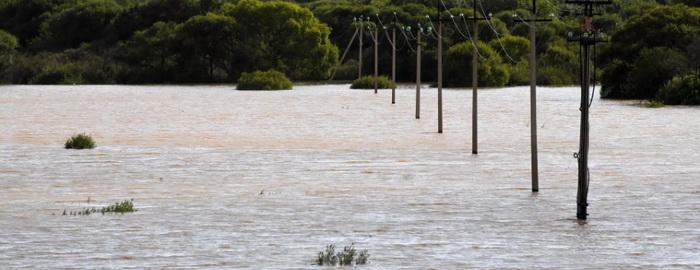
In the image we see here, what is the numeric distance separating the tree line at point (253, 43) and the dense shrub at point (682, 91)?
15.2m

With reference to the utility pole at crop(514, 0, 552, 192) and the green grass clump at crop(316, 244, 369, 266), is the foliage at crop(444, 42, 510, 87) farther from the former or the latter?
the green grass clump at crop(316, 244, 369, 266)

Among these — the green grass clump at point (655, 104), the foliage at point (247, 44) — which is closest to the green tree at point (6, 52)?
the foliage at point (247, 44)

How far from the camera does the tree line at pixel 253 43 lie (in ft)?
310

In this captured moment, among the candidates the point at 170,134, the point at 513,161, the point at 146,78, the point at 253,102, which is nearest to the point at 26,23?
the point at 146,78

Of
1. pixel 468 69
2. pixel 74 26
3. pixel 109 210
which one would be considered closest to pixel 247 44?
pixel 468 69

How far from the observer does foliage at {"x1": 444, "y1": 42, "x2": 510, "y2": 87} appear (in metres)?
86.1

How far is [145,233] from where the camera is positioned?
16.0 m

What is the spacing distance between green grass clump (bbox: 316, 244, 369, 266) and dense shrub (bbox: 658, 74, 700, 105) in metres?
43.4

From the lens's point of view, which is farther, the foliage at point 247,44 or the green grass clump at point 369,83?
the foliage at point 247,44

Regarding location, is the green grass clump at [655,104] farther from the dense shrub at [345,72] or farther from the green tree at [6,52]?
the green tree at [6,52]

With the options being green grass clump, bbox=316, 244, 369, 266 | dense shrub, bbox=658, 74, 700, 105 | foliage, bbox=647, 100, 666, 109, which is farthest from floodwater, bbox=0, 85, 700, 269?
dense shrub, bbox=658, 74, 700, 105

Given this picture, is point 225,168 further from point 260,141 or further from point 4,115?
point 4,115

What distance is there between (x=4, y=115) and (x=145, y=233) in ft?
106

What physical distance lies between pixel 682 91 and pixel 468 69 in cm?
3068
